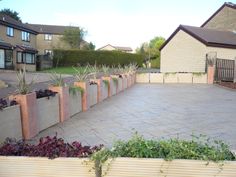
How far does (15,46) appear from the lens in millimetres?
44094

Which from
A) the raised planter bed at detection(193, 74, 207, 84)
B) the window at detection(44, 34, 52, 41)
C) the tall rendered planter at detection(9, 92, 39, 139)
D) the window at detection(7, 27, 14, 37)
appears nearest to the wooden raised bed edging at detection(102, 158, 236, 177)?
the tall rendered planter at detection(9, 92, 39, 139)

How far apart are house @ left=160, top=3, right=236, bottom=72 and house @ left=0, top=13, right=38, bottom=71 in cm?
1584

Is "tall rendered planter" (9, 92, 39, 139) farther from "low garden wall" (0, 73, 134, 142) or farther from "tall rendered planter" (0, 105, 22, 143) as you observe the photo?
"tall rendered planter" (0, 105, 22, 143)

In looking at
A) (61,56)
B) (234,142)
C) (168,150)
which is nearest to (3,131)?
(168,150)

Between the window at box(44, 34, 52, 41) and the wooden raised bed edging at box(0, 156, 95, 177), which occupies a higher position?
the window at box(44, 34, 52, 41)

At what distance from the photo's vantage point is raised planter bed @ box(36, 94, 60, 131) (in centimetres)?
805

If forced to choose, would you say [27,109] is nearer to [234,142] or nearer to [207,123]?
[234,142]

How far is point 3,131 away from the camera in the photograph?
20.6 feet

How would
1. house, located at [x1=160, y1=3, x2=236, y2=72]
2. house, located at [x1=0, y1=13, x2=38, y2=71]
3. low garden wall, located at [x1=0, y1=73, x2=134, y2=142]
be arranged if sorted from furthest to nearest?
house, located at [x1=0, y1=13, x2=38, y2=71] → house, located at [x1=160, y1=3, x2=236, y2=72] → low garden wall, located at [x1=0, y1=73, x2=134, y2=142]

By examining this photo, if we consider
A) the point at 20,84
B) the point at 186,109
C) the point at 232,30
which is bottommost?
the point at 186,109

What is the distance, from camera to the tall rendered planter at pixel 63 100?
9.32 m

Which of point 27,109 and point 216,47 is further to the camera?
point 216,47

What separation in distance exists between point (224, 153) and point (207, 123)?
5.48 m

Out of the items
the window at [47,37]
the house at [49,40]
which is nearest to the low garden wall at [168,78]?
the house at [49,40]
